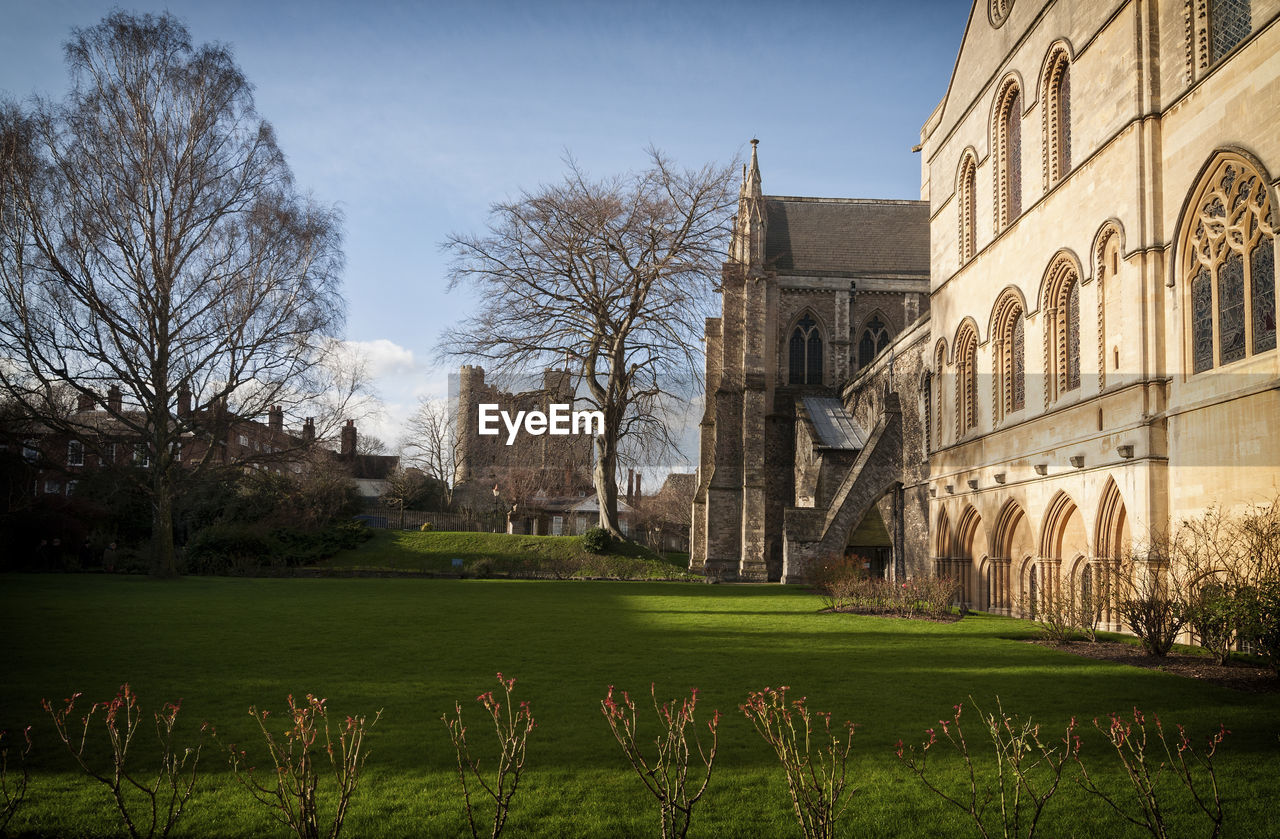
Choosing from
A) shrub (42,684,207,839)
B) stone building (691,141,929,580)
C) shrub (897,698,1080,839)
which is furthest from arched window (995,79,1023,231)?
shrub (42,684,207,839)

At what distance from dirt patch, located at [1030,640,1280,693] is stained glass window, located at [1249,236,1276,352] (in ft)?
13.8

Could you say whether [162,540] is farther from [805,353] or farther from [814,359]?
[814,359]

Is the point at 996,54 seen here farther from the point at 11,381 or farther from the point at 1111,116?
the point at 11,381

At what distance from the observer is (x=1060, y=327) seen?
18.8 metres

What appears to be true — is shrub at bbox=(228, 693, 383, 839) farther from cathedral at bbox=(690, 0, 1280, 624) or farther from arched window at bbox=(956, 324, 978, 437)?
arched window at bbox=(956, 324, 978, 437)

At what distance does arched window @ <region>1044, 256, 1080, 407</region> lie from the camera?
727 inches

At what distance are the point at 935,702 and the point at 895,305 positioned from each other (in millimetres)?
32565

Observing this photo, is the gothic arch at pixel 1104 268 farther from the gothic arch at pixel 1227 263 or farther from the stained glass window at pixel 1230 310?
the stained glass window at pixel 1230 310

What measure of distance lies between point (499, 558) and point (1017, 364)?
19.8 meters

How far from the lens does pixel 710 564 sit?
113ft

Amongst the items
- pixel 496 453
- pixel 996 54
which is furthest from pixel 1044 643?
pixel 496 453

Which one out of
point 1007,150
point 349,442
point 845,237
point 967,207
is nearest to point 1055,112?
point 1007,150

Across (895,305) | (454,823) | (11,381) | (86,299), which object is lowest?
(454,823)

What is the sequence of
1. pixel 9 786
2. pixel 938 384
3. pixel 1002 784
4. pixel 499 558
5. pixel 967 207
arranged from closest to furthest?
pixel 1002 784
pixel 9 786
pixel 967 207
pixel 938 384
pixel 499 558
